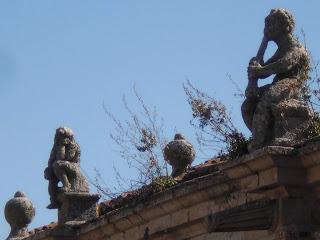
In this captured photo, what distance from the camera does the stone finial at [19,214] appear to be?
2002 centimetres

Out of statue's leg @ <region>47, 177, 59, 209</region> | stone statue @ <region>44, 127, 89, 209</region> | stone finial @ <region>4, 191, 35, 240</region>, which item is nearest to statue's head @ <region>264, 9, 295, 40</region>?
stone statue @ <region>44, 127, 89, 209</region>

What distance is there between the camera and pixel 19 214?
20.0m

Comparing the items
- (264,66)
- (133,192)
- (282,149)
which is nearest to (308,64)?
(264,66)

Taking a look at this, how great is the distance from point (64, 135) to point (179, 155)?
100 inches

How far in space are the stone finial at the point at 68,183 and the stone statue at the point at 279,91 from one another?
403 centimetres

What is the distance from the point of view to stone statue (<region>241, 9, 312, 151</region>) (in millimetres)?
14898

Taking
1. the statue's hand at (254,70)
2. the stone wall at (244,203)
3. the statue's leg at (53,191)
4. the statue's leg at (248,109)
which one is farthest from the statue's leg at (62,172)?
the statue's hand at (254,70)

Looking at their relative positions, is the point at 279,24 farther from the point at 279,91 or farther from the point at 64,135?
the point at 64,135

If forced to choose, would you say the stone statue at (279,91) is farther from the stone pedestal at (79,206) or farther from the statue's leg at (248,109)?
the stone pedestal at (79,206)

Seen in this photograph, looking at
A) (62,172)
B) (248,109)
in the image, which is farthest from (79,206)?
(248,109)

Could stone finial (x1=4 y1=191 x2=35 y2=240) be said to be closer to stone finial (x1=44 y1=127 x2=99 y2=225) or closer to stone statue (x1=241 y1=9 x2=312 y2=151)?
stone finial (x1=44 y1=127 x2=99 y2=225)

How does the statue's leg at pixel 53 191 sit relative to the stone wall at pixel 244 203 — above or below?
above

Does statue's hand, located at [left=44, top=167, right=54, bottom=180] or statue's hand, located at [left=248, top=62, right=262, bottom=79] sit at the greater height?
statue's hand, located at [left=44, top=167, right=54, bottom=180]

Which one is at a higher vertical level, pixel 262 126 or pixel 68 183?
pixel 68 183
